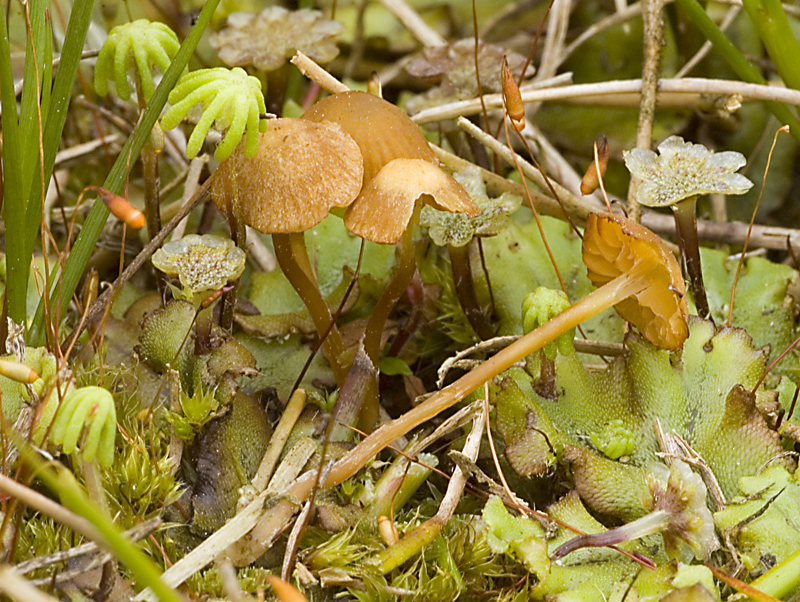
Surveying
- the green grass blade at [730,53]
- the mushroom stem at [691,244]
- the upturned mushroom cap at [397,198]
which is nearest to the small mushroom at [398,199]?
the upturned mushroom cap at [397,198]

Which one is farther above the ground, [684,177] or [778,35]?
[778,35]

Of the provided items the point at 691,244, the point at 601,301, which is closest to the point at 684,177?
the point at 691,244

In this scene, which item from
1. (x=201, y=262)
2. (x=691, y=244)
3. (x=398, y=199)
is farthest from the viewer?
(x=691, y=244)

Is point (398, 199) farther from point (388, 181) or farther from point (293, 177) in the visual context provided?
point (293, 177)

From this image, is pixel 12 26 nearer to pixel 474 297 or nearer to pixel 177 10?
pixel 177 10

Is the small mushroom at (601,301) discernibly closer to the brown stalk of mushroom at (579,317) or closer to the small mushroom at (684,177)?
the brown stalk of mushroom at (579,317)

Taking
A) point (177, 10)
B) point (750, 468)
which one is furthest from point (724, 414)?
point (177, 10)
